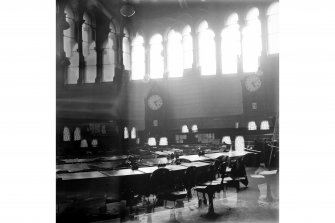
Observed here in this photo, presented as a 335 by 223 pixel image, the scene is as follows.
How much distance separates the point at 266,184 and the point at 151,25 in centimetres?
192

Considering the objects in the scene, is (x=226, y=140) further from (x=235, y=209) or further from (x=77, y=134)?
(x=77, y=134)

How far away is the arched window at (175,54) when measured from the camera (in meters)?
3.31

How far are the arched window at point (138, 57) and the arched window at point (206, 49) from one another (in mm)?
615

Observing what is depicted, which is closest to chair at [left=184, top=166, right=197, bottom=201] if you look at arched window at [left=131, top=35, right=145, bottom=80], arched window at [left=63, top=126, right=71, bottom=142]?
arched window at [left=131, top=35, right=145, bottom=80]

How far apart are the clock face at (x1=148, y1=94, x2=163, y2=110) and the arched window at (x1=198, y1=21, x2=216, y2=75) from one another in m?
0.50

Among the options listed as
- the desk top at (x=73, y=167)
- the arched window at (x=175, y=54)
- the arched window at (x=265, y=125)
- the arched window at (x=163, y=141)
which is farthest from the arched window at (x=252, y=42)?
the desk top at (x=73, y=167)

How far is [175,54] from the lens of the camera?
11.0 ft

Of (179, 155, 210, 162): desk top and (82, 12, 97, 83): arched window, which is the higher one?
(82, 12, 97, 83): arched window

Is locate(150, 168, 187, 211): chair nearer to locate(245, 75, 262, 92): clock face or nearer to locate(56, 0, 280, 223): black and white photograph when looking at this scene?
locate(56, 0, 280, 223): black and white photograph

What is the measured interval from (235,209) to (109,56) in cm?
201

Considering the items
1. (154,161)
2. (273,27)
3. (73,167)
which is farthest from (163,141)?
(273,27)

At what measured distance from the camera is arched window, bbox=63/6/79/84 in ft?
11.0
